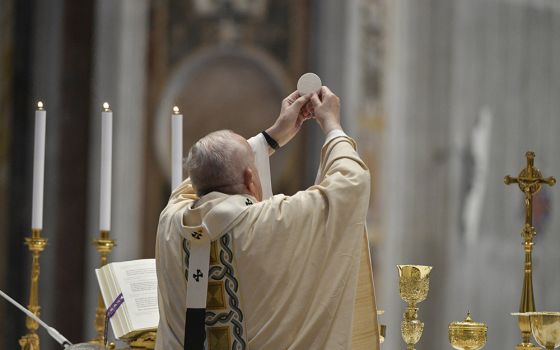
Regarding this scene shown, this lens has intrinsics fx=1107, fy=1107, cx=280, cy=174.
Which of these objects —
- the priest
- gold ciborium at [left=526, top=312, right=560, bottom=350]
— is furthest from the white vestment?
gold ciborium at [left=526, top=312, right=560, bottom=350]

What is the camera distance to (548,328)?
12.0 ft

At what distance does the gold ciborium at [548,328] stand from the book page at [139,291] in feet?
4.48

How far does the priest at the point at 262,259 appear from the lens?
343 centimetres

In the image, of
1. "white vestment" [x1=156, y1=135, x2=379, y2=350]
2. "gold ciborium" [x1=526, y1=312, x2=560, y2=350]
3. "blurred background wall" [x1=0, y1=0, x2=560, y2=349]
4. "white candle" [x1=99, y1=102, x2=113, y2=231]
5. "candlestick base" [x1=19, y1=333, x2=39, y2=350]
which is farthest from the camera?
"blurred background wall" [x1=0, y1=0, x2=560, y2=349]

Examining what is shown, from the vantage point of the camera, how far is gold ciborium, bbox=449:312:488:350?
3.80 metres

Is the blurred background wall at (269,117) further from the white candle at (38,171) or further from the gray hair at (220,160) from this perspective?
the gray hair at (220,160)

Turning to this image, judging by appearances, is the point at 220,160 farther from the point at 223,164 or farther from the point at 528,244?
the point at 528,244

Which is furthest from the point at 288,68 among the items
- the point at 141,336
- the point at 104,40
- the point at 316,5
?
the point at 141,336

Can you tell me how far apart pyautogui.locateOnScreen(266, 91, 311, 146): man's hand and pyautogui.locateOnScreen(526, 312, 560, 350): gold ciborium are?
105 centimetres

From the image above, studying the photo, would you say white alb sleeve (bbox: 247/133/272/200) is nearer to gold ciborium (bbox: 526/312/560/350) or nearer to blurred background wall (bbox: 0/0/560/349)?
gold ciborium (bbox: 526/312/560/350)

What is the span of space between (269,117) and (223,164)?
4.92m

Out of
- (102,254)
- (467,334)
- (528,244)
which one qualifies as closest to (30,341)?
(102,254)

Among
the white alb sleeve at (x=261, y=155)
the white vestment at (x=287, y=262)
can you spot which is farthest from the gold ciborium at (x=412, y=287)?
the white alb sleeve at (x=261, y=155)

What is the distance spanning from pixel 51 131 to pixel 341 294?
499 centimetres
